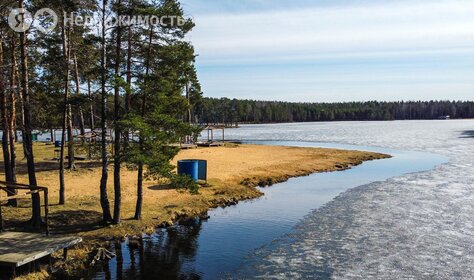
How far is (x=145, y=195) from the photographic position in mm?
25141

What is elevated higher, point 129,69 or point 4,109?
point 129,69

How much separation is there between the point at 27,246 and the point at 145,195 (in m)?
11.3

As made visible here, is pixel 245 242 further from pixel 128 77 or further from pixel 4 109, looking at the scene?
pixel 4 109

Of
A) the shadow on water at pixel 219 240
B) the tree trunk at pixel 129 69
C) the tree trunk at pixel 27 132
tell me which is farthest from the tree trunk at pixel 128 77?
the shadow on water at pixel 219 240

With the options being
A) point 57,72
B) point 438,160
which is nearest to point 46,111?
point 57,72

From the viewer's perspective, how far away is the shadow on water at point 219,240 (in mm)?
14352

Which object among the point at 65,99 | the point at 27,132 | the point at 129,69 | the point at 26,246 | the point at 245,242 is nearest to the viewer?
the point at 26,246

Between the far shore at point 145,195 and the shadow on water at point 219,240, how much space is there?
90cm

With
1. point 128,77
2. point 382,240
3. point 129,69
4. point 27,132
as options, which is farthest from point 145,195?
point 382,240

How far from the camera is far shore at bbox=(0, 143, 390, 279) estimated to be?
17719mm

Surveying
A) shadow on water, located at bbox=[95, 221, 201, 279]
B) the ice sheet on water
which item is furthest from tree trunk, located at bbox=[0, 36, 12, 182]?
the ice sheet on water

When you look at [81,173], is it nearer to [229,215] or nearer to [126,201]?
[126,201]

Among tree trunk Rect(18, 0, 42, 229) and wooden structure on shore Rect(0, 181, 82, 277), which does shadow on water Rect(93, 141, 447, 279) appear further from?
tree trunk Rect(18, 0, 42, 229)

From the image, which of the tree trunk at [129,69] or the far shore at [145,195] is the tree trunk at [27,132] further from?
the tree trunk at [129,69]
